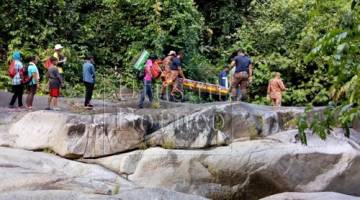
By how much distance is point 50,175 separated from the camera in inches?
340

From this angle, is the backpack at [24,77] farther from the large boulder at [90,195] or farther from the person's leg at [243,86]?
the large boulder at [90,195]

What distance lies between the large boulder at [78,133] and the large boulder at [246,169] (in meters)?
0.32

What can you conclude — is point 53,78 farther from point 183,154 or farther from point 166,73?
point 183,154

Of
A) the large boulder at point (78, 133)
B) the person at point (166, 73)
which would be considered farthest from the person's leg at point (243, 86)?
the large boulder at point (78, 133)

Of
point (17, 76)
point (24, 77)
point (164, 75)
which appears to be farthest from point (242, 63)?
point (17, 76)

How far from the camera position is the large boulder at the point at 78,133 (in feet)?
35.1

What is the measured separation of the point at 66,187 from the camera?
8266 mm

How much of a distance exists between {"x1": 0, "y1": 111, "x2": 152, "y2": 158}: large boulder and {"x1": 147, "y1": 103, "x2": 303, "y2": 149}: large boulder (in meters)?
0.52

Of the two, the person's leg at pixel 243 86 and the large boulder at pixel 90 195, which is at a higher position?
the person's leg at pixel 243 86

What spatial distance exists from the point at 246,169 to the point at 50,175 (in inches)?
150

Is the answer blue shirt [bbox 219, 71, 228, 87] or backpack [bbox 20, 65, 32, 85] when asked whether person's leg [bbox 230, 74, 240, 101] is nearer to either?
blue shirt [bbox 219, 71, 228, 87]

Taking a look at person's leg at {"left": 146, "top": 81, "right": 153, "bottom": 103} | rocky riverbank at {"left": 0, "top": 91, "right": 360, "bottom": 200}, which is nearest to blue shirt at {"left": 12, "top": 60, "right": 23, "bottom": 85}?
rocky riverbank at {"left": 0, "top": 91, "right": 360, "bottom": 200}

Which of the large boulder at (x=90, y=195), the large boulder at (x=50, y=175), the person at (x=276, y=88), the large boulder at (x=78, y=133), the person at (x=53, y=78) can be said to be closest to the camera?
the large boulder at (x=90, y=195)

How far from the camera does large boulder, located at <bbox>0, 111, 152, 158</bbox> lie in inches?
422
